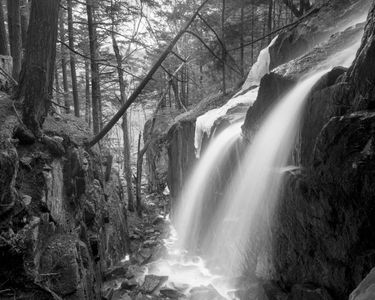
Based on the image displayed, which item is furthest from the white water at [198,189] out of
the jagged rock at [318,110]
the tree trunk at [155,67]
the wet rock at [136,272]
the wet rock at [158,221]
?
the tree trunk at [155,67]

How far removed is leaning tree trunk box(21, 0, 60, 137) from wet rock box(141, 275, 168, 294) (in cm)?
460

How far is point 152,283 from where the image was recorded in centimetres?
736

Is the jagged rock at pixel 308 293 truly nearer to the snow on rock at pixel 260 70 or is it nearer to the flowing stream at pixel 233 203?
the flowing stream at pixel 233 203

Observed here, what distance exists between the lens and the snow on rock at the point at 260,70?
1247 centimetres

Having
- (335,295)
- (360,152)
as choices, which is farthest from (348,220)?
(335,295)

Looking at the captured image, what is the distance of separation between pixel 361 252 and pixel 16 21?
314 inches

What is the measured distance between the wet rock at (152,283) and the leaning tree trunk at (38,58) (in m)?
4.60

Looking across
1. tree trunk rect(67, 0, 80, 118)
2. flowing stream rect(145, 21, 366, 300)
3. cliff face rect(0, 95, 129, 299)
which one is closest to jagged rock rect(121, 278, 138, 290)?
cliff face rect(0, 95, 129, 299)

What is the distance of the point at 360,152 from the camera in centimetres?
339

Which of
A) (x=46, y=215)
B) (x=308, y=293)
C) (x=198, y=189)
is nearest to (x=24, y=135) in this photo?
(x=46, y=215)

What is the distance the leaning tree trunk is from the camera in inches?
182

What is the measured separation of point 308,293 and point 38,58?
567 centimetres

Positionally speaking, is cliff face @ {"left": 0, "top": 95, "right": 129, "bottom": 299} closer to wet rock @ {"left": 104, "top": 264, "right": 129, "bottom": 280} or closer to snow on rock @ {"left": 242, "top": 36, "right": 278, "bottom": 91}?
wet rock @ {"left": 104, "top": 264, "right": 129, "bottom": 280}

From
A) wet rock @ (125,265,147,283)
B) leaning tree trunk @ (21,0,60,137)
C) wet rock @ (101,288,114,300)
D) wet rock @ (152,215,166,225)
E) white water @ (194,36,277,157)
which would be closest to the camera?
leaning tree trunk @ (21,0,60,137)
